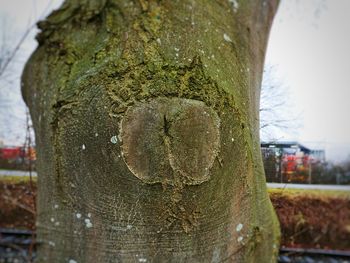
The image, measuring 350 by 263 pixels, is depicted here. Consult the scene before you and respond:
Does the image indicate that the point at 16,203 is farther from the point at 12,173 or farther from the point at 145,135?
the point at 145,135

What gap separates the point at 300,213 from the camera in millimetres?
1451

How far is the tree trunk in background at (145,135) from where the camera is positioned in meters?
0.61

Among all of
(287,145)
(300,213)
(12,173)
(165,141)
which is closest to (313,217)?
(300,213)

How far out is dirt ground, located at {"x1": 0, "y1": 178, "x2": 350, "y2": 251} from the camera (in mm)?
1277

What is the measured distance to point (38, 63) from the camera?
0.77m

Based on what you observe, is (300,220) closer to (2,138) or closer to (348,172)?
(348,172)

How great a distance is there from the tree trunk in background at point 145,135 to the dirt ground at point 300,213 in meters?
0.42

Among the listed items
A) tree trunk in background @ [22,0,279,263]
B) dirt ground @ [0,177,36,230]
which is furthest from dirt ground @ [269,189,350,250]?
dirt ground @ [0,177,36,230]

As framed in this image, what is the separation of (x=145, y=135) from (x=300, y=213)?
1096 millimetres

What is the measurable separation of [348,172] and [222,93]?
1.03m

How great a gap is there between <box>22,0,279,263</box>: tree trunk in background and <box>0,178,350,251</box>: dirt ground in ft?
Answer: 1.37

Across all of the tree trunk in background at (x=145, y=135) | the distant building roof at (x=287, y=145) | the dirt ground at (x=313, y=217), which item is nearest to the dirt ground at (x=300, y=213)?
the dirt ground at (x=313, y=217)

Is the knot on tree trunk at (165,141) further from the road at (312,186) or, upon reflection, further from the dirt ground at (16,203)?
the dirt ground at (16,203)

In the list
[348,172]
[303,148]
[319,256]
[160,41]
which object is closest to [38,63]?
[160,41]
